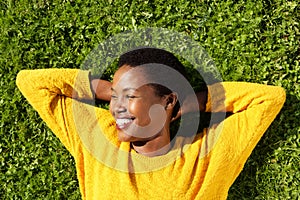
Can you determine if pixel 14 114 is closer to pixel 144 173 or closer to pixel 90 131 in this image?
pixel 90 131

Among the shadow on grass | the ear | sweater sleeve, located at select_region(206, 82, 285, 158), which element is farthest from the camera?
the shadow on grass

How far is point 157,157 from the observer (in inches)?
132

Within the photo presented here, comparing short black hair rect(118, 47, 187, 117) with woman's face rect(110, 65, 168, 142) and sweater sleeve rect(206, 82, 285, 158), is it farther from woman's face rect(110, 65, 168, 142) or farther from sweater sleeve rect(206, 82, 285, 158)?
sweater sleeve rect(206, 82, 285, 158)

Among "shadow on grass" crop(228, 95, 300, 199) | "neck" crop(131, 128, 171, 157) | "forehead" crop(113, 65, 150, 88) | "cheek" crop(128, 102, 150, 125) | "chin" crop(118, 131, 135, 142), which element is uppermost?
"forehead" crop(113, 65, 150, 88)

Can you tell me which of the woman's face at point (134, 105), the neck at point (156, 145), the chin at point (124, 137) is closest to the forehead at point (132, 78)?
the woman's face at point (134, 105)

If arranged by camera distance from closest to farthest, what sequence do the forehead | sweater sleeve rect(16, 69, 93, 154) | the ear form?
1. the forehead
2. the ear
3. sweater sleeve rect(16, 69, 93, 154)

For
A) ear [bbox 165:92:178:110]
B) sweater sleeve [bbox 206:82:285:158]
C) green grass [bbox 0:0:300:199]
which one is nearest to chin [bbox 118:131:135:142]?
ear [bbox 165:92:178:110]

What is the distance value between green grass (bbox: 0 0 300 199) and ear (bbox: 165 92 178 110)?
1.81ft

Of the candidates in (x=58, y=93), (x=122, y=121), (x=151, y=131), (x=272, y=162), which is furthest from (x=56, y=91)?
(x=272, y=162)

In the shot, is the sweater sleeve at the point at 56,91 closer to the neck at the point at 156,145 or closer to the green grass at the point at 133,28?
the green grass at the point at 133,28

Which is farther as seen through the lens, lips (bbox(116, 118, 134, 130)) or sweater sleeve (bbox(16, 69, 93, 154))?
sweater sleeve (bbox(16, 69, 93, 154))

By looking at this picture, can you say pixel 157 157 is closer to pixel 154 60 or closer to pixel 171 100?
pixel 171 100

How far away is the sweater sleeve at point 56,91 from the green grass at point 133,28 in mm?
323

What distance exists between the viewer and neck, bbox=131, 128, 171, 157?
10.9 feet
